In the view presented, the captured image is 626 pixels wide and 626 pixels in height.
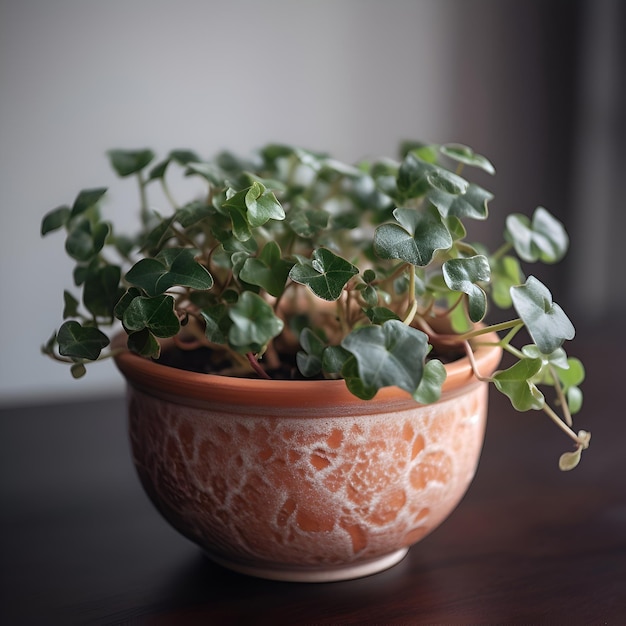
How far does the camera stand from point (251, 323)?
0.52m

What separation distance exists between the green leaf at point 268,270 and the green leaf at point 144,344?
0.09 metres

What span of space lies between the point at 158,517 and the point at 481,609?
13.7 inches

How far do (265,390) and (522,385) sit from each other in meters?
0.19

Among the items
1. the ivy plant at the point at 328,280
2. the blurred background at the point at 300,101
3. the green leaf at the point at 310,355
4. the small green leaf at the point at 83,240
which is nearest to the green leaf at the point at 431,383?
the ivy plant at the point at 328,280

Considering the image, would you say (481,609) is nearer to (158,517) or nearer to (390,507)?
(390,507)

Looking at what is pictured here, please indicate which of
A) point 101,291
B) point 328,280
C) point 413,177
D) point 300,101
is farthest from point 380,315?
point 300,101

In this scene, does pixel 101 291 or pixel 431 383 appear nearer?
pixel 431 383

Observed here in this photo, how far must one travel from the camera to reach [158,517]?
814 mm

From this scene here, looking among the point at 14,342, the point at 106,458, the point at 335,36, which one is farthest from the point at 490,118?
the point at 106,458

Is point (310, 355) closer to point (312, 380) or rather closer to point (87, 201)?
point (312, 380)

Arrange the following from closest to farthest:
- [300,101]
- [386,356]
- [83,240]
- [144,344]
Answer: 1. [386,356]
2. [144,344]
3. [83,240]
4. [300,101]

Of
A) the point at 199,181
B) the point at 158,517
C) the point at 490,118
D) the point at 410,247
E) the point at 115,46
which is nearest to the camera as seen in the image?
the point at 410,247

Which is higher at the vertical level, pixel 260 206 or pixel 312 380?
pixel 260 206

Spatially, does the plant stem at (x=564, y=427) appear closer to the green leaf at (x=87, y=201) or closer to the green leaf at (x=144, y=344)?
the green leaf at (x=144, y=344)
